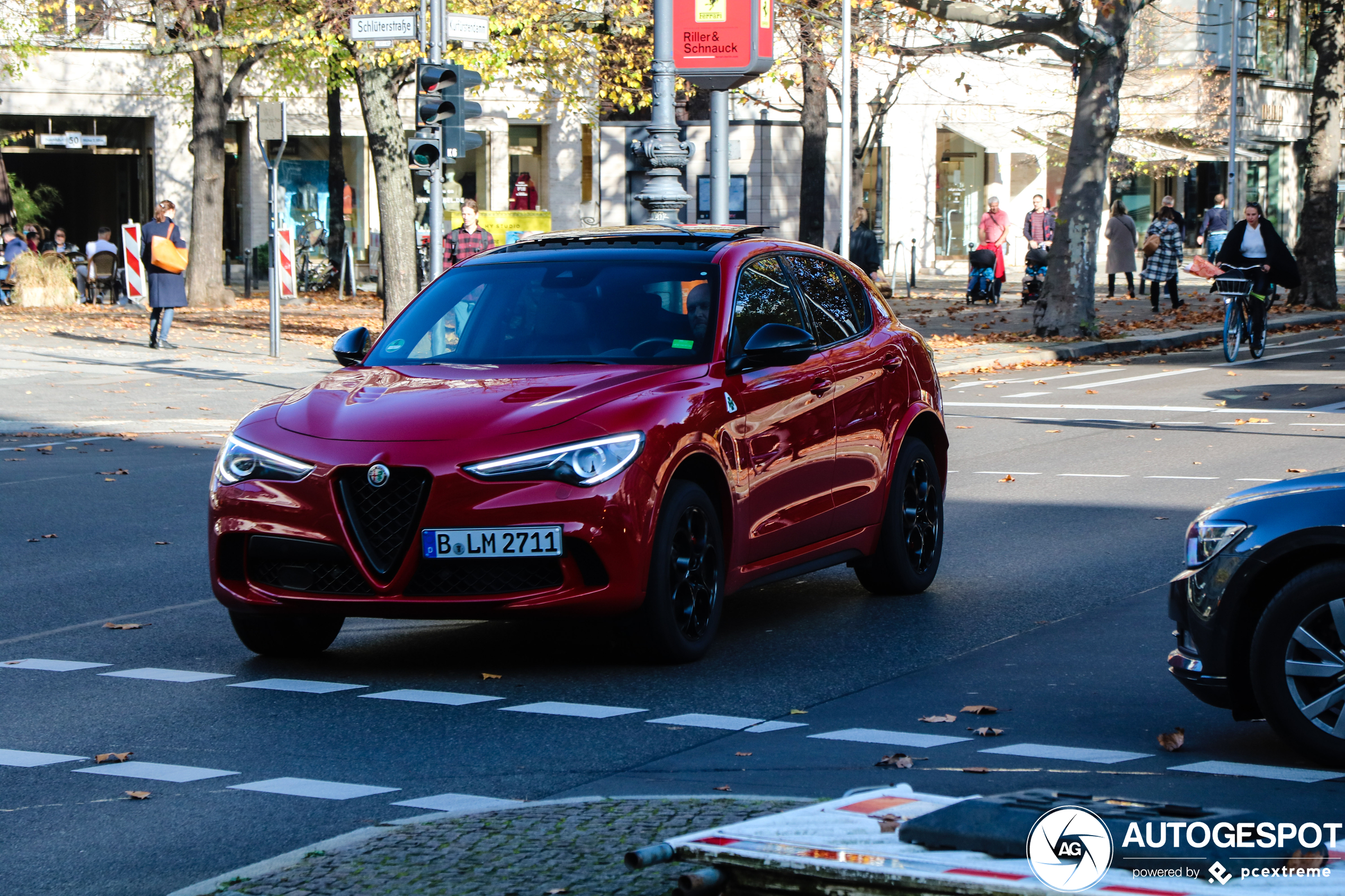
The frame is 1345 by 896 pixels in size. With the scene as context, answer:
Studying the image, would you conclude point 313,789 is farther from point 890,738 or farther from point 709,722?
point 890,738

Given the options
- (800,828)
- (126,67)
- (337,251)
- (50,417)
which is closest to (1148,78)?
(337,251)

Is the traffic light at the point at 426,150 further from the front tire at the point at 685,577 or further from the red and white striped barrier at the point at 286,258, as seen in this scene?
the front tire at the point at 685,577

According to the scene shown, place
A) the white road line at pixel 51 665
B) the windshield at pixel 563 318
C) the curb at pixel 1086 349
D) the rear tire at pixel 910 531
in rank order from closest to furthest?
the white road line at pixel 51 665 → the windshield at pixel 563 318 → the rear tire at pixel 910 531 → the curb at pixel 1086 349

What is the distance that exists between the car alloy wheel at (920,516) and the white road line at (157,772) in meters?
4.20

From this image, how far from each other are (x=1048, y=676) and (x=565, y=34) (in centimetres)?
2152

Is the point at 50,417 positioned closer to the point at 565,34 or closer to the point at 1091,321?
the point at 565,34

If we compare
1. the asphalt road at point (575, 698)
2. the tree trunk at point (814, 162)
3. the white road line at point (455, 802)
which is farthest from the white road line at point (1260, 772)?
the tree trunk at point (814, 162)

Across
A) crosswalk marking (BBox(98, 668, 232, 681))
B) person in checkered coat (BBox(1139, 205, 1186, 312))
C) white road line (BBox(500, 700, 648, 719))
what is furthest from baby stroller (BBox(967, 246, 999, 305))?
white road line (BBox(500, 700, 648, 719))

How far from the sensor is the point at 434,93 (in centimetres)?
1741

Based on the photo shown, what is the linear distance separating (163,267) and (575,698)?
19631 mm

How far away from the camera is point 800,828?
3635 millimetres

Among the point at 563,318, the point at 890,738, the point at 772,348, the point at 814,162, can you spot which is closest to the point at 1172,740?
the point at 890,738

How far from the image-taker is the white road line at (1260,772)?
18.4 feet

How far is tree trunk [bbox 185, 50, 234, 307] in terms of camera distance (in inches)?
1362
